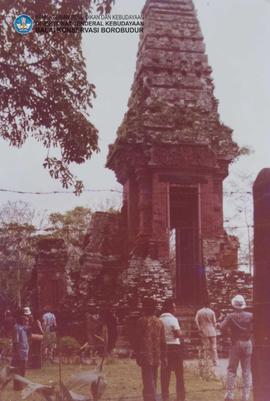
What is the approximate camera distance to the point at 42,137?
26.5ft

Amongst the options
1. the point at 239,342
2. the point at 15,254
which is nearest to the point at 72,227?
the point at 15,254

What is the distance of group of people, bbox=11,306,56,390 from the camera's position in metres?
8.78

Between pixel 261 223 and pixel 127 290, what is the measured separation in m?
8.24

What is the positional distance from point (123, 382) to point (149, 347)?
82.3 inches

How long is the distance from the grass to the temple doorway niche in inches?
206

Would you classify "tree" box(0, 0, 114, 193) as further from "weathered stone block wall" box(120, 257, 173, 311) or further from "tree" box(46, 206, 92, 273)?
"tree" box(46, 206, 92, 273)

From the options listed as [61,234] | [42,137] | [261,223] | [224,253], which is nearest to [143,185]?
[224,253]

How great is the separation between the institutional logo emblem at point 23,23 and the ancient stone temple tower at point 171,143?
794 centimetres

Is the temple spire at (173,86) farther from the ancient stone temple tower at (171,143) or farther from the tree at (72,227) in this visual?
the tree at (72,227)

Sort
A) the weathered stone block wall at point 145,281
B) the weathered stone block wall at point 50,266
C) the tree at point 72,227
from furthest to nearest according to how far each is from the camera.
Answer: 1. the tree at point 72,227
2. the weathered stone block wall at point 50,266
3. the weathered stone block wall at point 145,281

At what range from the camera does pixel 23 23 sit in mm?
6781

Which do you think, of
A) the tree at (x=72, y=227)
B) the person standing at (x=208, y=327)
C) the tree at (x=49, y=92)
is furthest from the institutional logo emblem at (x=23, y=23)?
the tree at (x=72, y=227)

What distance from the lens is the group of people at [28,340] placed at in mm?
8781

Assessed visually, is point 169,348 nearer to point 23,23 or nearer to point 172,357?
point 172,357
